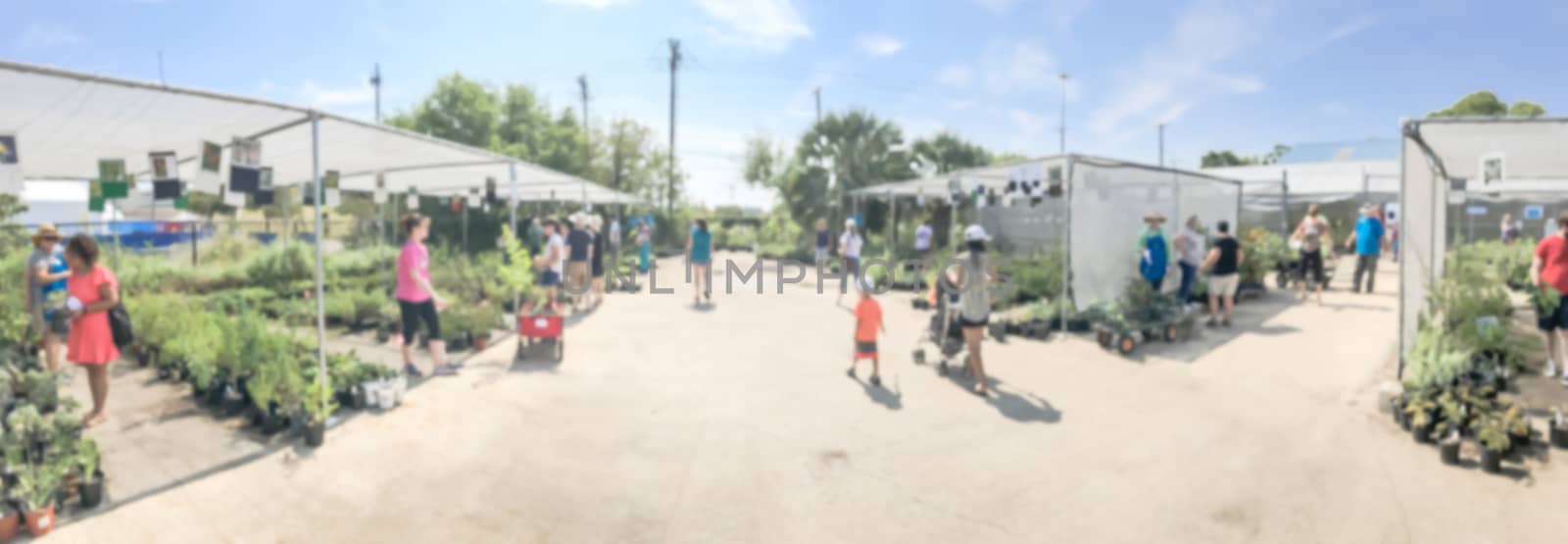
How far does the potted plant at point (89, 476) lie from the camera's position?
418cm

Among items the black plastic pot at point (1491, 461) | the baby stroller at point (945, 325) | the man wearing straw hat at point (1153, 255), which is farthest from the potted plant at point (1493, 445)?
the man wearing straw hat at point (1153, 255)

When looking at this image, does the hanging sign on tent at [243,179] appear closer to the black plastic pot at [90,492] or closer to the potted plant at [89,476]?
the potted plant at [89,476]

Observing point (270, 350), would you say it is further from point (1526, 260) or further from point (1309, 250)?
point (1526, 260)

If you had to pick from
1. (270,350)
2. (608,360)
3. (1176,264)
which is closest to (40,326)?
(270,350)

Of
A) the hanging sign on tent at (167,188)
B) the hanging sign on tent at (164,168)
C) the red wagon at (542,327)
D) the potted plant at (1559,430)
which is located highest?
the hanging sign on tent at (164,168)

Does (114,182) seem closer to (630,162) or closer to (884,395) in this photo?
(884,395)

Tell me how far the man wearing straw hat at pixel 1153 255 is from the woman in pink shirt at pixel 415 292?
8.38 metres

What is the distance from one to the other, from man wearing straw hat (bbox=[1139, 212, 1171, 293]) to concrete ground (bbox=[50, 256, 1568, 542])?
2.23 metres

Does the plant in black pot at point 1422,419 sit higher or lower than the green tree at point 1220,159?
lower

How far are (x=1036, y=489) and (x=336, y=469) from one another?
4.25 m

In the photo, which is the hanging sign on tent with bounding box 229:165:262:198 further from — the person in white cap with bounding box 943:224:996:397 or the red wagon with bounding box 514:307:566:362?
the person in white cap with bounding box 943:224:996:397

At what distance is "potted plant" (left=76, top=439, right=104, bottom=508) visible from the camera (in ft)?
13.7

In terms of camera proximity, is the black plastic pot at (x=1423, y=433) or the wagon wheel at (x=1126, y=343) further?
the wagon wheel at (x=1126, y=343)

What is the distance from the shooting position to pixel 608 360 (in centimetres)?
820
